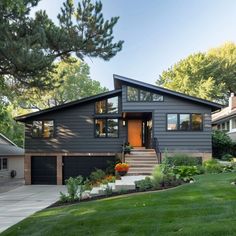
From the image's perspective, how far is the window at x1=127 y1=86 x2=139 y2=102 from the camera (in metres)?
22.1

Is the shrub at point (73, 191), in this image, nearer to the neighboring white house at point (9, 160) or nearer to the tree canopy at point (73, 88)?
the neighboring white house at point (9, 160)

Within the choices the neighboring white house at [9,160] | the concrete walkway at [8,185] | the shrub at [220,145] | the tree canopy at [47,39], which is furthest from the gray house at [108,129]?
the neighboring white house at [9,160]

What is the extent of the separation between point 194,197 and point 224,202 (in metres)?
0.88

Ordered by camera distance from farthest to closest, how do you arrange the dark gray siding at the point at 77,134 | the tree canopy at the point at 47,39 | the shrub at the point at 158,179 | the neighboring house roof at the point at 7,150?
the neighboring house roof at the point at 7,150, the dark gray siding at the point at 77,134, the tree canopy at the point at 47,39, the shrub at the point at 158,179

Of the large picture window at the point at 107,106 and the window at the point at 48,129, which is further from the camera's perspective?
the window at the point at 48,129

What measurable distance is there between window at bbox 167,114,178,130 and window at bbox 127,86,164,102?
3.98 feet

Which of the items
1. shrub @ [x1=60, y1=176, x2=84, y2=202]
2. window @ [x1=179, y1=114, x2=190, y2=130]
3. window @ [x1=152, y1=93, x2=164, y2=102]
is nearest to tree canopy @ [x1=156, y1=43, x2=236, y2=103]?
window @ [x1=179, y1=114, x2=190, y2=130]

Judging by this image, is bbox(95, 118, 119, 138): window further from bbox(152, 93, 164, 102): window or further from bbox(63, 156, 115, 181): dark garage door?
bbox(152, 93, 164, 102): window

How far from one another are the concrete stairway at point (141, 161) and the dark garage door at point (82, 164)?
1949 millimetres

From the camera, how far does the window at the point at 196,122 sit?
2214cm

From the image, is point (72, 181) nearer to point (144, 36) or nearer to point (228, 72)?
point (144, 36)

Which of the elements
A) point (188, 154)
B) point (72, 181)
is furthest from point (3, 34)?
point (188, 154)

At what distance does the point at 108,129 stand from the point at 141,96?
3.16m

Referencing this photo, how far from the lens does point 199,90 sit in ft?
135
